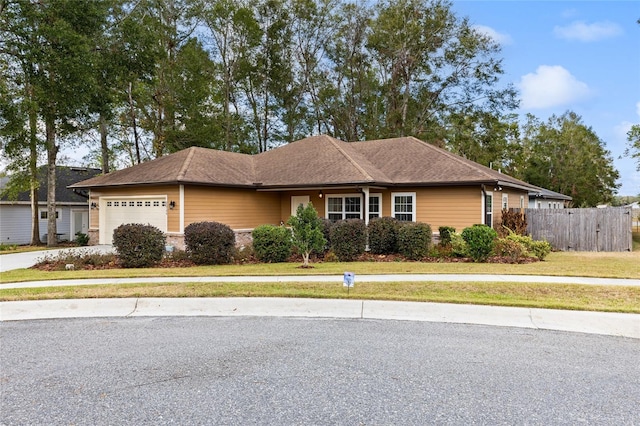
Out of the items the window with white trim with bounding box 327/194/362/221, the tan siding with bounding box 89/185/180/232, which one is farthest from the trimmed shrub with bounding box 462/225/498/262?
the tan siding with bounding box 89/185/180/232

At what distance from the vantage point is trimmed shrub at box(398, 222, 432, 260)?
48.2 ft

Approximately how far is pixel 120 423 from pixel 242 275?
7.17 m

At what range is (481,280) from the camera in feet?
31.8

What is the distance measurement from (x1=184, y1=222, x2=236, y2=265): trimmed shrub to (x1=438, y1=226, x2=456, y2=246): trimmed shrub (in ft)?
26.5

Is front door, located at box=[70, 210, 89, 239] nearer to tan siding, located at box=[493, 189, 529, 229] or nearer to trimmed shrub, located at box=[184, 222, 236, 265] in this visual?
trimmed shrub, located at box=[184, 222, 236, 265]

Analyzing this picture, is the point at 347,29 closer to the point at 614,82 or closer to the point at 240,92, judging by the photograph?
the point at 240,92

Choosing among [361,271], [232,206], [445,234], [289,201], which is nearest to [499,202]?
[445,234]

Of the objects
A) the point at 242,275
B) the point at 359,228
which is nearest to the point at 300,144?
the point at 359,228

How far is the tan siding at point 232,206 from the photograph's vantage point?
17703 mm

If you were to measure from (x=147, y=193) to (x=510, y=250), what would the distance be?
14.0 meters

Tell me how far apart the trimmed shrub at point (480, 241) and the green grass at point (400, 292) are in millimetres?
4519

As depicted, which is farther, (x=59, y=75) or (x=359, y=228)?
(x=59, y=75)

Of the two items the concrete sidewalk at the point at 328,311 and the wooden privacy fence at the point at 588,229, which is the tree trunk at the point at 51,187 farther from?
→ the wooden privacy fence at the point at 588,229

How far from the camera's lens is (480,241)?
1366cm
